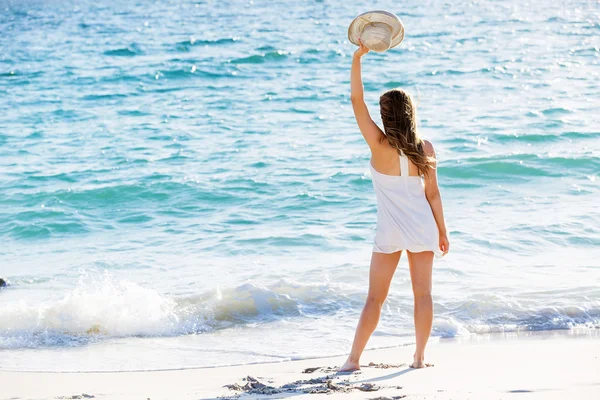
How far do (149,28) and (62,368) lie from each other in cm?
2216

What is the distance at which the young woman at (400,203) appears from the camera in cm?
435

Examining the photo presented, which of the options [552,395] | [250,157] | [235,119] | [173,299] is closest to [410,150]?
[552,395]

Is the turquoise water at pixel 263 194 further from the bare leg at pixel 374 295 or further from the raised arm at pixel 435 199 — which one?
the bare leg at pixel 374 295

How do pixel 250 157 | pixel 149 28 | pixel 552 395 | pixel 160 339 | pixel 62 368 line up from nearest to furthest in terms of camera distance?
pixel 552 395 → pixel 62 368 → pixel 160 339 → pixel 250 157 → pixel 149 28

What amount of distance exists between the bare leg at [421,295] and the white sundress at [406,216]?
0.08 metres

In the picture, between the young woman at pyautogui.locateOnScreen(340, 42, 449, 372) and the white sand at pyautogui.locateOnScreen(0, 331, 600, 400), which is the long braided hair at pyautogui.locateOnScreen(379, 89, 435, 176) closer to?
the young woman at pyautogui.locateOnScreen(340, 42, 449, 372)

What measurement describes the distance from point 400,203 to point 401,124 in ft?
1.44

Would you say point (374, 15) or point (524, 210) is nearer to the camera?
point (374, 15)

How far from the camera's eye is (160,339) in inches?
233

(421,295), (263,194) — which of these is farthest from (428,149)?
(263,194)

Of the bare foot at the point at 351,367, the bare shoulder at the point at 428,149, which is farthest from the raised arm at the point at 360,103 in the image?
the bare foot at the point at 351,367

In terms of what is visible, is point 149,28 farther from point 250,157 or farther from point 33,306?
point 33,306

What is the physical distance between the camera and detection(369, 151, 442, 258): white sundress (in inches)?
175

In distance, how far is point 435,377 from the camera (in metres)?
4.33
